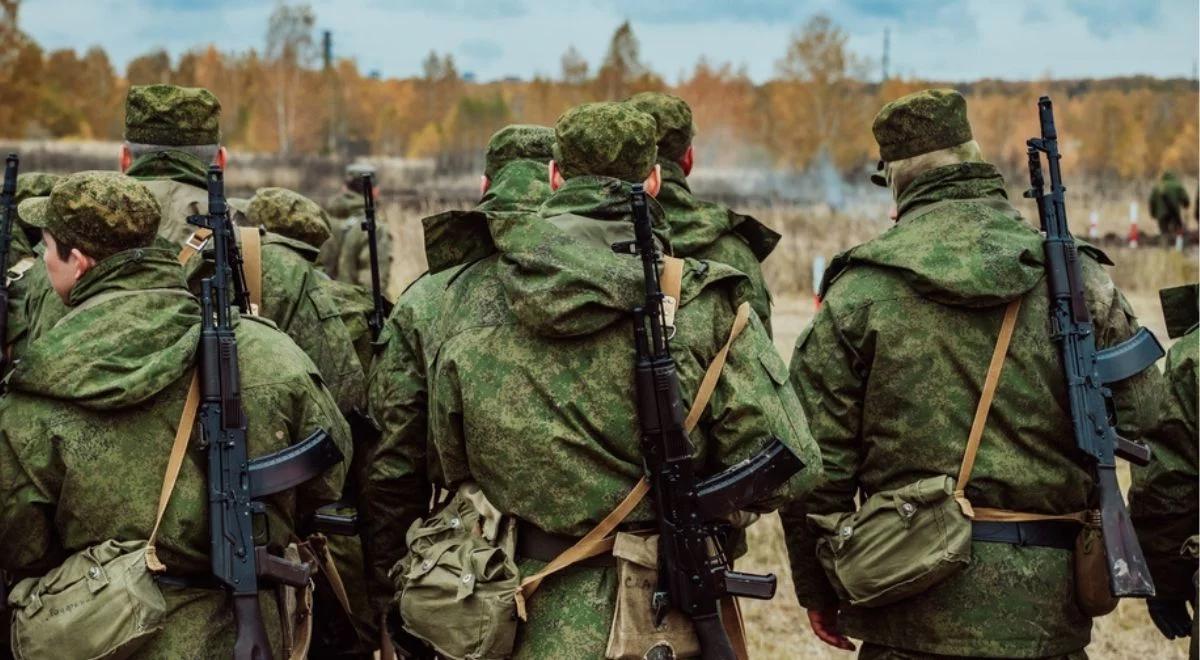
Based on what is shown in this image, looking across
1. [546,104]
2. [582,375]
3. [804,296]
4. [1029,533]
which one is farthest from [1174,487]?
[546,104]

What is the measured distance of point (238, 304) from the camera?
5125 mm

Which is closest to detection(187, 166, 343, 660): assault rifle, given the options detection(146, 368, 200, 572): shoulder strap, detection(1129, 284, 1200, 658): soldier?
detection(146, 368, 200, 572): shoulder strap

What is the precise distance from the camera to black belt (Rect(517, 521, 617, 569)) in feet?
13.5

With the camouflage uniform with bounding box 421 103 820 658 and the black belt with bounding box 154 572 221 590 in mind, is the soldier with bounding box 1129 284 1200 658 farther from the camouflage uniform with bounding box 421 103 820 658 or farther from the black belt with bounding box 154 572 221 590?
the black belt with bounding box 154 572 221 590

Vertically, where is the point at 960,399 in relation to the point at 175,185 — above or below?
below

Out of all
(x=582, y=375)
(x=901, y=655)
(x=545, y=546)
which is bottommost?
(x=901, y=655)

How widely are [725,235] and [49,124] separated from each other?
6082 cm

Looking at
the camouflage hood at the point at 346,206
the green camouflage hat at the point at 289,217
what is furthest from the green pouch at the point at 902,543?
the camouflage hood at the point at 346,206

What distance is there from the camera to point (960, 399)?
4.59m

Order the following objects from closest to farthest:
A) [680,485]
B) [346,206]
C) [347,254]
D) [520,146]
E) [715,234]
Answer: [680,485] < [520,146] < [715,234] < [347,254] < [346,206]

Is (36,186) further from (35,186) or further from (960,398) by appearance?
(960,398)

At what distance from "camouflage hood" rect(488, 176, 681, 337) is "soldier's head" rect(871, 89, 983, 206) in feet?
3.86

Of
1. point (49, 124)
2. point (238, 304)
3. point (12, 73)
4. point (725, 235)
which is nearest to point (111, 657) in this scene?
point (238, 304)

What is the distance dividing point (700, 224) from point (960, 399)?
1701 millimetres
